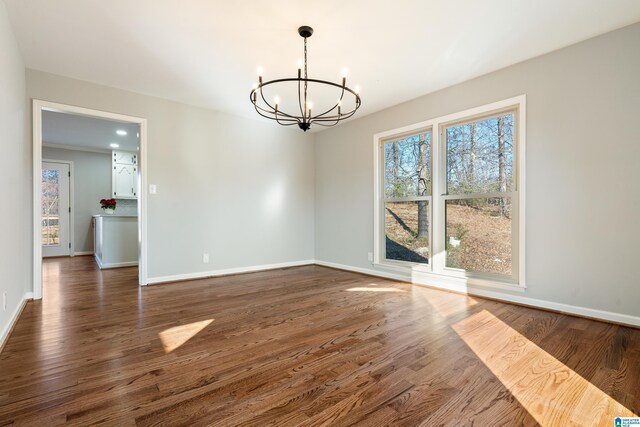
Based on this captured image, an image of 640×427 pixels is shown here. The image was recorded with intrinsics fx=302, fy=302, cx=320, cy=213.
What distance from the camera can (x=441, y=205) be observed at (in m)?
3.79

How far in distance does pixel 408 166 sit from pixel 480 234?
1349 millimetres

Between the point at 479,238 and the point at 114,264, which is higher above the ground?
the point at 479,238

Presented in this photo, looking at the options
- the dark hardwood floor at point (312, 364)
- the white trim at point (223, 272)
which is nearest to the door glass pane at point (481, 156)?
the dark hardwood floor at point (312, 364)

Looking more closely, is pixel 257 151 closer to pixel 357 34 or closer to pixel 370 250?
pixel 370 250

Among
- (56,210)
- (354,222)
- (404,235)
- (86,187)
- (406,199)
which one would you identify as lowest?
(404,235)

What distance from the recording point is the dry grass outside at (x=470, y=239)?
3.29 meters

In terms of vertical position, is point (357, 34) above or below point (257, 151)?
above

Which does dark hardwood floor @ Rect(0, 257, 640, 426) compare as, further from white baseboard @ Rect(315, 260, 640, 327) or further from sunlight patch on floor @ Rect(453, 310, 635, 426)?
white baseboard @ Rect(315, 260, 640, 327)

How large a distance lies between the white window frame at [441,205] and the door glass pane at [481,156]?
79mm

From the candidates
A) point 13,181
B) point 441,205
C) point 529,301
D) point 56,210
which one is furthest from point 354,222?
point 56,210

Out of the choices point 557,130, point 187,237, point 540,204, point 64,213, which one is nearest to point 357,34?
point 557,130

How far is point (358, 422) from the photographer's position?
1.34 m

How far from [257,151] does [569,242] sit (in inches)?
167

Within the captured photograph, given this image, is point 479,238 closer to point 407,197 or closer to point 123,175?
point 407,197
